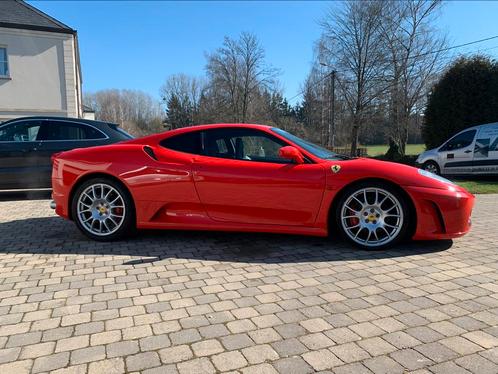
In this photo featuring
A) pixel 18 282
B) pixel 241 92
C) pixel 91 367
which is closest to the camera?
pixel 91 367

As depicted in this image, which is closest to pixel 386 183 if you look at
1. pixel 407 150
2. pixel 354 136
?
pixel 354 136

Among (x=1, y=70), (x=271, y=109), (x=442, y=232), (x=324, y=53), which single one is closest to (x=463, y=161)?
(x=442, y=232)

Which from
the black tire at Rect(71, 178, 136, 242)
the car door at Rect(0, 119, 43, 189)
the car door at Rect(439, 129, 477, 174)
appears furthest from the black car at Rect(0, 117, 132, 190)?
the car door at Rect(439, 129, 477, 174)

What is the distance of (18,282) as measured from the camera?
3.34 metres

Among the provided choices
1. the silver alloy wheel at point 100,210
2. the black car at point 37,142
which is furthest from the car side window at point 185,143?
the black car at point 37,142

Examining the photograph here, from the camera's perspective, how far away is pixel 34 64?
62.5ft

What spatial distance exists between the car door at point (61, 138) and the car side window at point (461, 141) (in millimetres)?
9884

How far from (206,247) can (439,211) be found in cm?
240

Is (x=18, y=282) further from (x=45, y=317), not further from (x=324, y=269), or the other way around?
(x=324, y=269)

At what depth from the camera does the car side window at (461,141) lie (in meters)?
11.6

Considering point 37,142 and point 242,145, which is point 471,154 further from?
point 37,142

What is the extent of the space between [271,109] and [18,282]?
46789 mm

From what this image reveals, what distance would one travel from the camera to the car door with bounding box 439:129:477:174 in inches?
455

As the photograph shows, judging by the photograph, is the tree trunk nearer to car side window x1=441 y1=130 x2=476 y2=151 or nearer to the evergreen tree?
the evergreen tree
